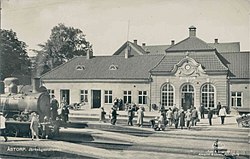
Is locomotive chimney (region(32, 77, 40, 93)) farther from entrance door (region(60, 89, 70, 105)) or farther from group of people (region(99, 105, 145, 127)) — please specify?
group of people (region(99, 105, 145, 127))

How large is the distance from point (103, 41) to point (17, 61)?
1811mm

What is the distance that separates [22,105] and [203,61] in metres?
4.10

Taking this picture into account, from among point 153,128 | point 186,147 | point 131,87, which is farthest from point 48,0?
point 186,147

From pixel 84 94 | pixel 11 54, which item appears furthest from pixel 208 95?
pixel 11 54

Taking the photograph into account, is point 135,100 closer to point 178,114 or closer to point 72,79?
point 178,114

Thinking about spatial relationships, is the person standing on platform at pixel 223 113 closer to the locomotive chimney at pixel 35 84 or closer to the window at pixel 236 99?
the window at pixel 236 99

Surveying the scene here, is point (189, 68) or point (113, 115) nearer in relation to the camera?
point (189, 68)

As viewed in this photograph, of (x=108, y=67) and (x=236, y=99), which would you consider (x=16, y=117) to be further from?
(x=236, y=99)

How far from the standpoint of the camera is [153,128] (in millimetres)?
6336

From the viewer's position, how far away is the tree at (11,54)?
252 inches

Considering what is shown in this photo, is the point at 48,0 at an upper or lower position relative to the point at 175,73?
upper

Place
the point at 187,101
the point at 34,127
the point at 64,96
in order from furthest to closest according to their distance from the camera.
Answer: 1. the point at 34,127
2. the point at 64,96
3. the point at 187,101

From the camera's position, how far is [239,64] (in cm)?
545

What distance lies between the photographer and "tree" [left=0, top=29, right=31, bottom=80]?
6.39 metres
